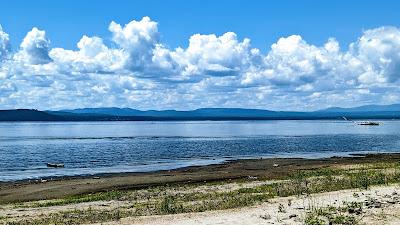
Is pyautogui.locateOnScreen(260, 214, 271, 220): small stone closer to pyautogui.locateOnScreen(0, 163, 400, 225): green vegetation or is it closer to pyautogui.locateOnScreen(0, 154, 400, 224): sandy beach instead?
pyautogui.locateOnScreen(0, 154, 400, 224): sandy beach

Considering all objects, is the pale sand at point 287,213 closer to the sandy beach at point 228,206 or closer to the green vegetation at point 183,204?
the sandy beach at point 228,206

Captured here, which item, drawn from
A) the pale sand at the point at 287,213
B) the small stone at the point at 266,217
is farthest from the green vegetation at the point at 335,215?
the small stone at the point at 266,217

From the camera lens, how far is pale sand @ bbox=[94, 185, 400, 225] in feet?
61.5

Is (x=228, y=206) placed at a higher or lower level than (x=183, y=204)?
higher

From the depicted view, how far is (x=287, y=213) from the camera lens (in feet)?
65.8

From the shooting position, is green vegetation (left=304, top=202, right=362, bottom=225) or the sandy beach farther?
the sandy beach

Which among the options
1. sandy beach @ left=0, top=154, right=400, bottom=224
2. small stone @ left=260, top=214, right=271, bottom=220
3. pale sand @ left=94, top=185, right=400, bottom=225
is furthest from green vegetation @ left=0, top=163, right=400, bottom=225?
small stone @ left=260, top=214, right=271, bottom=220

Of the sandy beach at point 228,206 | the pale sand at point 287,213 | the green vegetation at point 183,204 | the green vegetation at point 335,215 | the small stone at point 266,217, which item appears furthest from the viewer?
the green vegetation at point 183,204

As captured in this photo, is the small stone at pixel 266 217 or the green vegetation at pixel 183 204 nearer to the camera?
the small stone at pixel 266 217

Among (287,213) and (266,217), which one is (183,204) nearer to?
(287,213)

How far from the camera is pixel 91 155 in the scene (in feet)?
287

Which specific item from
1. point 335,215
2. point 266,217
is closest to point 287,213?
point 266,217

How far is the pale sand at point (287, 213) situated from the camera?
1875 cm

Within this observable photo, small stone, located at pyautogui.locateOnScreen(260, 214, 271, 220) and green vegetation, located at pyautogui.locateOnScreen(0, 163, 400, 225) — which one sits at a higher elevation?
small stone, located at pyautogui.locateOnScreen(260, 214, 271, 220)
